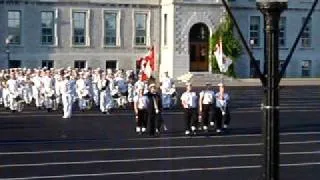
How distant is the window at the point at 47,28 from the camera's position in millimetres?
59375

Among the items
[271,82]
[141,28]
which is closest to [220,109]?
[271,82]

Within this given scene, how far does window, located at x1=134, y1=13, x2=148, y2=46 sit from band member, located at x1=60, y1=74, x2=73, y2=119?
99.9ft

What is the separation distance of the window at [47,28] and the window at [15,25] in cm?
186

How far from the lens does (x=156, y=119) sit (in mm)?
25469

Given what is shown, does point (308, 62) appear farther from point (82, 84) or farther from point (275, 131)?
point (275, 131)

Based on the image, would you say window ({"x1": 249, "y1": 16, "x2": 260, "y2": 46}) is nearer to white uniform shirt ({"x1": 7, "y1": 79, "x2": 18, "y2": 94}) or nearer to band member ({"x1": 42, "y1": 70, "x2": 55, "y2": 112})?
band member ({"x1": 42, "y1": 70, "x2": 55, "y2": 112})

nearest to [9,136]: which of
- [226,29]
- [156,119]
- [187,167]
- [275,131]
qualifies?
[156,119]

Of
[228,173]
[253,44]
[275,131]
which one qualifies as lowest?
[228,173]

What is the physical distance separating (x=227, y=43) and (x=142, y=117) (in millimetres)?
34956

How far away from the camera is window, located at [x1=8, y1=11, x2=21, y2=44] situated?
58.4 meters

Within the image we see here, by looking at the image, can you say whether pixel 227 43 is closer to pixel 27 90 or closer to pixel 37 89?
pixel 27 90

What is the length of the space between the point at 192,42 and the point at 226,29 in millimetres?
3429

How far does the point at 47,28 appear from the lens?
5950cm

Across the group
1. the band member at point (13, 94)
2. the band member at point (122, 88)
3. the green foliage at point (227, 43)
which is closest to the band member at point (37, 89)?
the band member at point (13, 94)
